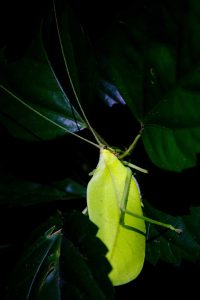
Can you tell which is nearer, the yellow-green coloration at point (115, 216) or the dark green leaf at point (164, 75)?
the dark green leaf at point (164, 75)

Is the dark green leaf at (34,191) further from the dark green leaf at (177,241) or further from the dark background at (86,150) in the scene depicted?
the dark green leaf at (177,241)

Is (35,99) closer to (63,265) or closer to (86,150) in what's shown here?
(86,150)

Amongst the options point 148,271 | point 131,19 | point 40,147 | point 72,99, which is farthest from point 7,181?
point 131,19

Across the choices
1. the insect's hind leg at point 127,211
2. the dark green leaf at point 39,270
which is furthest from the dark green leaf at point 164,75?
the dark green leaf at point 39,270

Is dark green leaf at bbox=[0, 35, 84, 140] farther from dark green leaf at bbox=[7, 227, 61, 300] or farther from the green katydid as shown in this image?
dark green leaf at bbox=[7, 227, 61, 300]

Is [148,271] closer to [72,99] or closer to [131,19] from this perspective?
[72,99]

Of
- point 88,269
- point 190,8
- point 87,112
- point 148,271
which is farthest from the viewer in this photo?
point 148,271
